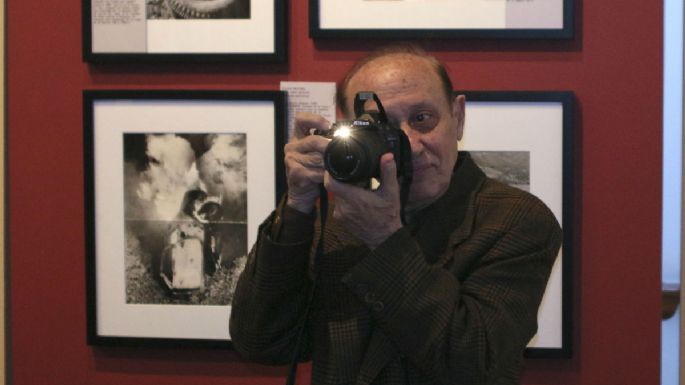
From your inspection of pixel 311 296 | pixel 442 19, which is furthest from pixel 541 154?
pixel 311 296

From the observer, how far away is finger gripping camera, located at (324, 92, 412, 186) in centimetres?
89

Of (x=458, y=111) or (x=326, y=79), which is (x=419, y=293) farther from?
(x=326, y=79)

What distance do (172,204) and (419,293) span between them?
69 cm

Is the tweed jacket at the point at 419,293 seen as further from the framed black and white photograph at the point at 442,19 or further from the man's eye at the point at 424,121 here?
the framed black and white photograph at the point at 442,19

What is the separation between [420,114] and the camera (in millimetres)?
1016

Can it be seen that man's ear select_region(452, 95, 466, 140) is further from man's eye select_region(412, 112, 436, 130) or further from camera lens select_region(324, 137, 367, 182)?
camera lens select_region(324, 137, 367, 182)

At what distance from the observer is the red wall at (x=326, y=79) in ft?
4.52

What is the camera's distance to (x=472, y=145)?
1.39 m

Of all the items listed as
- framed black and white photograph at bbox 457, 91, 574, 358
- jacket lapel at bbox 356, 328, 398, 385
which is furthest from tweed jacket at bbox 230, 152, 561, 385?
framed black and white photograph at bbox 457, 91, 574, 358

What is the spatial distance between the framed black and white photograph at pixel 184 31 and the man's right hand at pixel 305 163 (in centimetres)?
43

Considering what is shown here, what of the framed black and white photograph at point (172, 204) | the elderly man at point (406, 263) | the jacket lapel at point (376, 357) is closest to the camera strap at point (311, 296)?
the elderly man at point (406, 263)

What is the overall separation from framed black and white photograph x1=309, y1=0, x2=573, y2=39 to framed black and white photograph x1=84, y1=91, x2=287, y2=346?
18 cm

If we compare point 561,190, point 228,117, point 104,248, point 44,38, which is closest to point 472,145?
point 561,190

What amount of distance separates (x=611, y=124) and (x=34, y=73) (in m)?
1.00
